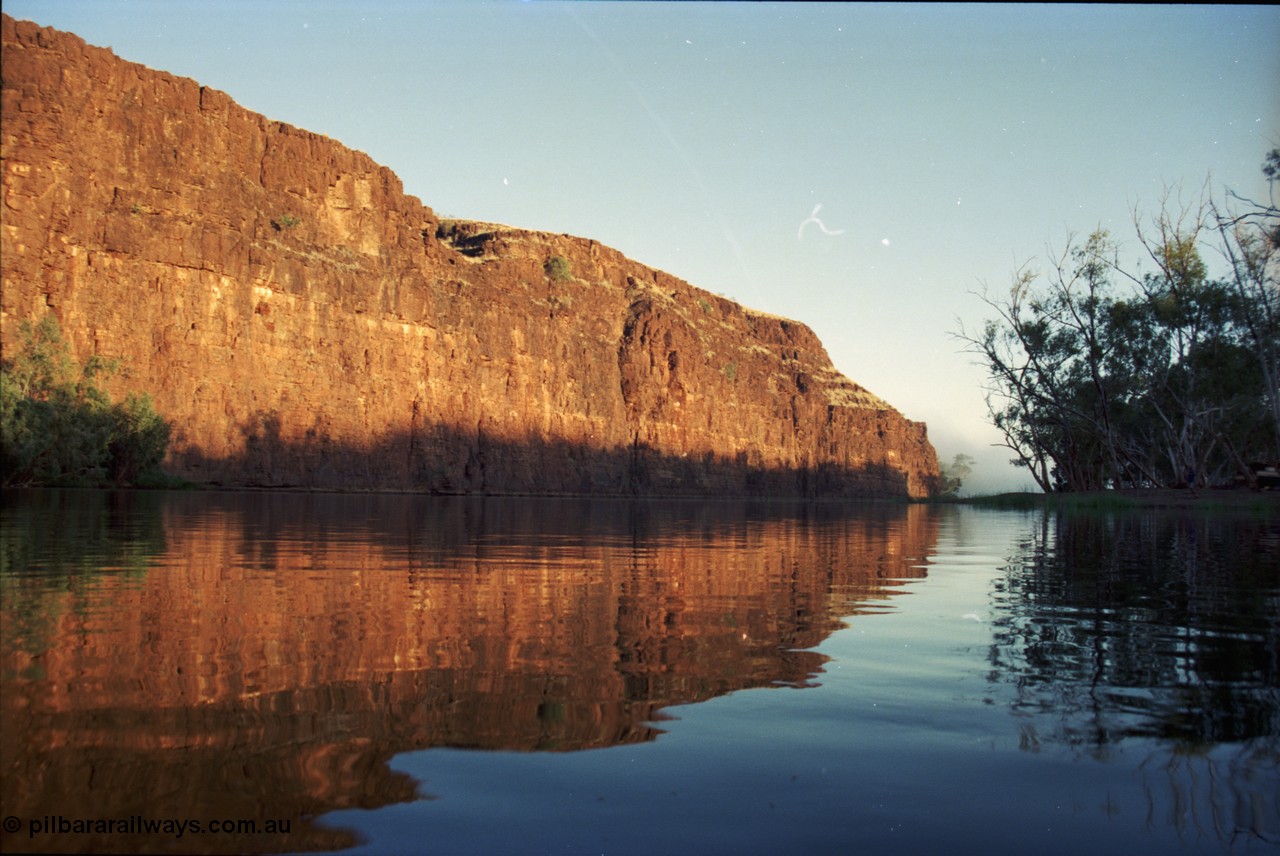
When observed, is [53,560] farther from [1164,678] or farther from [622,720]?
[1164,678]

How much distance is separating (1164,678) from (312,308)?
9589 cm

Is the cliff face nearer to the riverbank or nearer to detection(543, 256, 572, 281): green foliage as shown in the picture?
detection(543, 256, 572, 281): green foliage

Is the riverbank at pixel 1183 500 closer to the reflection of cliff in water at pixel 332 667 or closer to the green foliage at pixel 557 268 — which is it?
the reflection of cliff in water at pixel 332 667

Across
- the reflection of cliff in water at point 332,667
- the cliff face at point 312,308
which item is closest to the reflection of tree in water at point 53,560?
the reflection of cliff in water at point 332,667

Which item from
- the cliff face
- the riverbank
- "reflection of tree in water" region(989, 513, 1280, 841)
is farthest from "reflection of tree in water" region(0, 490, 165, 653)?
the cliff face

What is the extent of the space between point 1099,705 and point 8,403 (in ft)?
186

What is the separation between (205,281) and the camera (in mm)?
83875

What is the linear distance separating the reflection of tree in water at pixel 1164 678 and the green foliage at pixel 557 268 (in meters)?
127

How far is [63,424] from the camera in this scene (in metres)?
54.2

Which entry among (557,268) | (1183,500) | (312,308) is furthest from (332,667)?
(557,268)

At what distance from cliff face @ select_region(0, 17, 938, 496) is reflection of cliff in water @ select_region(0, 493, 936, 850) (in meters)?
69.3

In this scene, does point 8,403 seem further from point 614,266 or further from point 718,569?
point 614,266

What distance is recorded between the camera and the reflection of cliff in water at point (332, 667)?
359 centimetres

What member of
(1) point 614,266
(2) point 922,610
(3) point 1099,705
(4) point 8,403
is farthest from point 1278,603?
(1) point 614,266
